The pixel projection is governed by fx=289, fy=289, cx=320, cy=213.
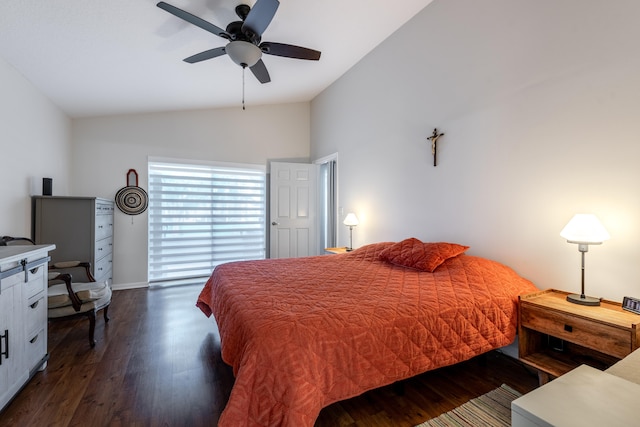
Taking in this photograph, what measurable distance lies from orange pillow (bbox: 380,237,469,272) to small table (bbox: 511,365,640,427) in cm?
148

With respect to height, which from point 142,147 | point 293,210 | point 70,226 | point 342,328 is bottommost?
point 342,328

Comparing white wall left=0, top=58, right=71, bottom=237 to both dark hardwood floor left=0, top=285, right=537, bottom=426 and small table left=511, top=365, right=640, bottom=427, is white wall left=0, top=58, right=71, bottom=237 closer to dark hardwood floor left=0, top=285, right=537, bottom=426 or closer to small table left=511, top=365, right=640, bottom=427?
dark hardwood floor left=0, top=285, right=537, bottom=426

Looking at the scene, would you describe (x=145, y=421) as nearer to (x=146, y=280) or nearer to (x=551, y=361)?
(x=551, y=361)

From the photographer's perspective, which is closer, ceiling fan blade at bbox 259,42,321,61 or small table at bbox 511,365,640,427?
small table at bbox 511,365,640,427

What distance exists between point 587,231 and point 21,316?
3427 millimetres

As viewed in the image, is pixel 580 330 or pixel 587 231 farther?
pixel 587 231

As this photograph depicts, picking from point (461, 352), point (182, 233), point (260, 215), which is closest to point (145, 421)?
point (461, 352)

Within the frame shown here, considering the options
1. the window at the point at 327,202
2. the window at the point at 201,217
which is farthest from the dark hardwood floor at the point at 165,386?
the window at the point at 327,202

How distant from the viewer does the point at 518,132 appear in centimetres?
227

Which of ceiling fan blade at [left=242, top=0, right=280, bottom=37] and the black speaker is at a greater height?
ceiling fan blade at [left=242, top=0, right=280, bottom=37]

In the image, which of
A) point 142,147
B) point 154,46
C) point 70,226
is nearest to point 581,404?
point 154,46

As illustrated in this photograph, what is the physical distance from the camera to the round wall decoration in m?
4.24

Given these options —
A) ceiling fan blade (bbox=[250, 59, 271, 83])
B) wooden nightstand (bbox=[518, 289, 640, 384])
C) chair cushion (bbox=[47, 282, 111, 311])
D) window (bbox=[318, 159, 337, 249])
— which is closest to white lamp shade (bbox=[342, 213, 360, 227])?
window (bbox=[318, 159, 337, 249])

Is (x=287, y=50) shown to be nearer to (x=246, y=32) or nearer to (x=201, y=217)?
(x=246, y=32)
